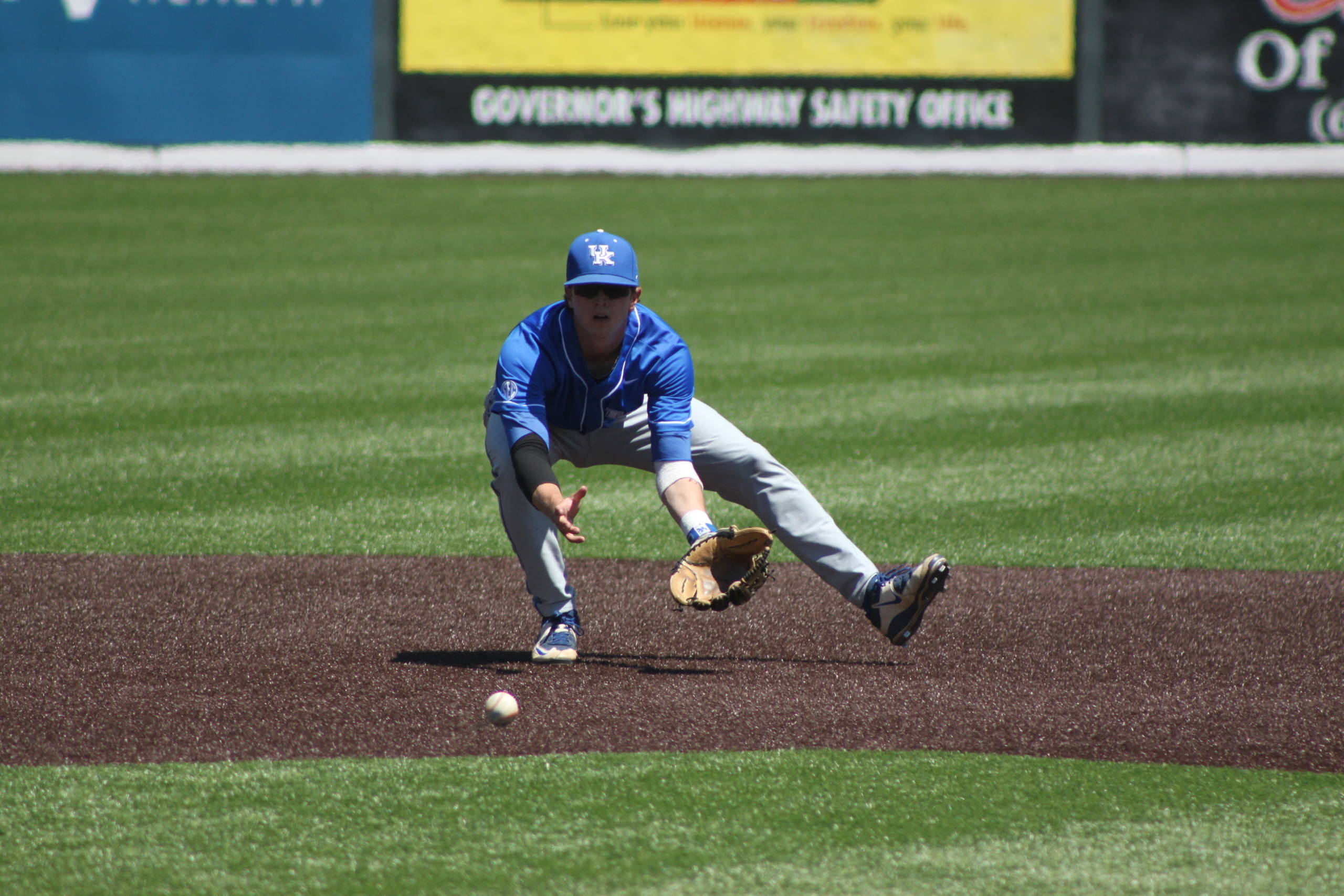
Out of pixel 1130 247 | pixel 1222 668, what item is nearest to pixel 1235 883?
pixel 1222 668

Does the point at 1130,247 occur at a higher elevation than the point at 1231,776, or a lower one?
higher

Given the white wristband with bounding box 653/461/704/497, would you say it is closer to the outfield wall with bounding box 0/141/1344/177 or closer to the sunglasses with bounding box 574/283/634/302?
the sunglasses with bounding box 574/283/634/302

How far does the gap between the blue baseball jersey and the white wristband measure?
0.02m

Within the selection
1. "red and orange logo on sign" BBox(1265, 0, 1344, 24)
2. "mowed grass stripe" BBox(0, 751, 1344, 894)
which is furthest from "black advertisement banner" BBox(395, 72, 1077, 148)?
"mowed grass stripe" BBox(0, 751, 1344, 894)

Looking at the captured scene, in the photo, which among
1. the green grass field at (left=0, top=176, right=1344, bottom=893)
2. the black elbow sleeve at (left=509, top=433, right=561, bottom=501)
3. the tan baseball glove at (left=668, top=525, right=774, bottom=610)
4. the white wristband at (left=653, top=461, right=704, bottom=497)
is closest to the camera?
the green grass field at (left=0, top=176, right=1344, bottom=893)

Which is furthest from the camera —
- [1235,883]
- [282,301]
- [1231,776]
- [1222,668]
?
[282,301]

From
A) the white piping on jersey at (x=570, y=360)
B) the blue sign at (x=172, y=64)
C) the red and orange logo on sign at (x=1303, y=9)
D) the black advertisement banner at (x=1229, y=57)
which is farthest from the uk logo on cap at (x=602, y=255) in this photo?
the red and orange logo on sign at (x=1303, y=9)

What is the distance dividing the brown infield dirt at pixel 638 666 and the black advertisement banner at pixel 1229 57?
15520mm

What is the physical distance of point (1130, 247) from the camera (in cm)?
1831

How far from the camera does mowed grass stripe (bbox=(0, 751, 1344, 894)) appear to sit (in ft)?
12.1

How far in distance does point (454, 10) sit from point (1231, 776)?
18.1 metres

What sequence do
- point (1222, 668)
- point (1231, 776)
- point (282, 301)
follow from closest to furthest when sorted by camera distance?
point (1231, 776) → point (1222, 668) → point (282, 301)

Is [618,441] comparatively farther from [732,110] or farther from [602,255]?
[732,110]

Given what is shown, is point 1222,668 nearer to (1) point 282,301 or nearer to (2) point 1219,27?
(1) point 282,301
